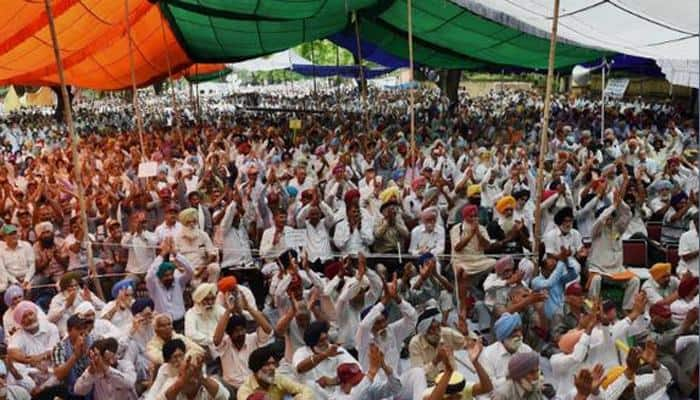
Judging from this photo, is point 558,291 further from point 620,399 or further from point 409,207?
point 409,207

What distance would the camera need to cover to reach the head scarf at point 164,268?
5.05 metres

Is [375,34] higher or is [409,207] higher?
[375,34]

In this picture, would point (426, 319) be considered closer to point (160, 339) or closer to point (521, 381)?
point (521, 381)

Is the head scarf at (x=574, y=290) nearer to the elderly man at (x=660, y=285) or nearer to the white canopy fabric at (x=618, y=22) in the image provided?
the elderly man at (x=660, y=285)

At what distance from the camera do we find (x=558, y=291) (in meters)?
4.98

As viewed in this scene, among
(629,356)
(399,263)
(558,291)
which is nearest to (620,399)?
(629,356)

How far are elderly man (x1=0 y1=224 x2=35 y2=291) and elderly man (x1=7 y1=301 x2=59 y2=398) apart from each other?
1338 millimetres

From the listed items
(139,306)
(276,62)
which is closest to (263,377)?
(139,306)

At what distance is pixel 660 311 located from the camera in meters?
4.32

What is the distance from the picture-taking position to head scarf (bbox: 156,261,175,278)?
5.05 metres

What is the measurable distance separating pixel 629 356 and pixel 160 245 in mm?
3707

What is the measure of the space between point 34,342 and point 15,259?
1603 mm

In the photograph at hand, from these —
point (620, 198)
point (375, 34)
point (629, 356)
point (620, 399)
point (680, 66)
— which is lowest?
point (620, 399)

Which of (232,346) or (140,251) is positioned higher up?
(140,251)
